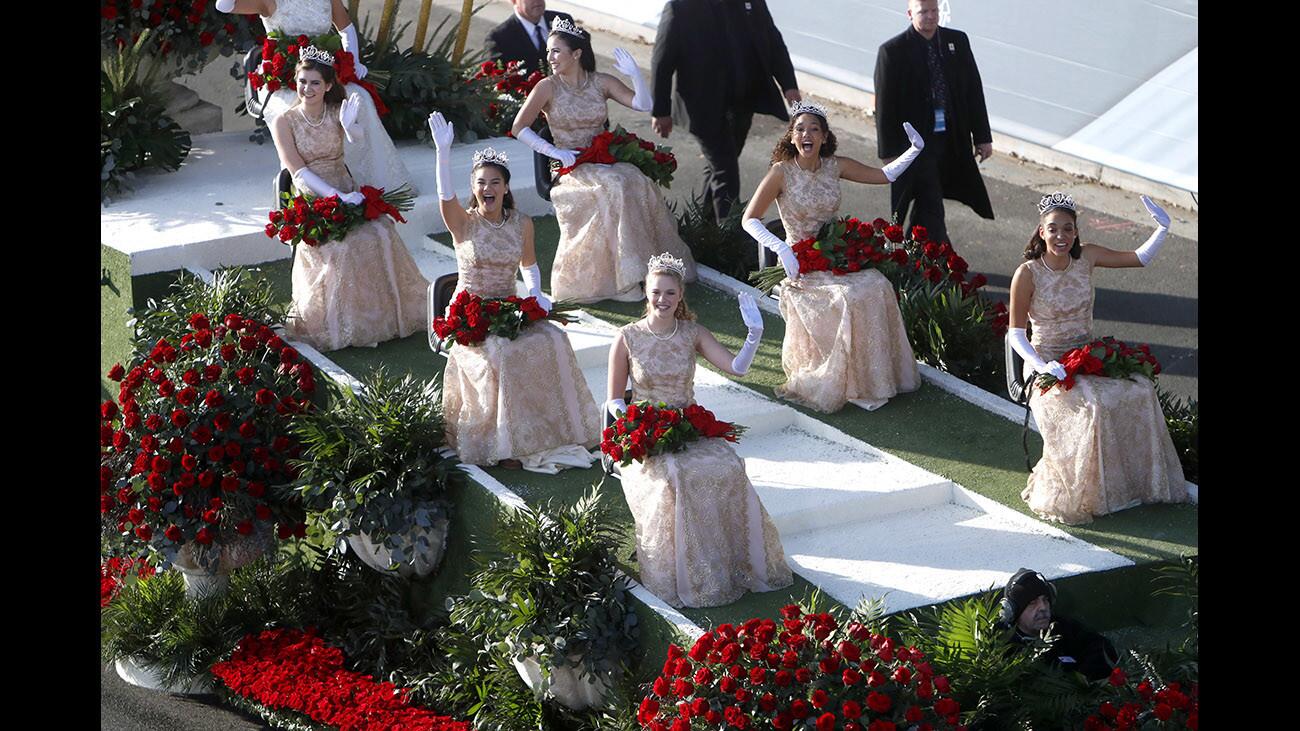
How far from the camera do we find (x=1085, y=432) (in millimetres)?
9352

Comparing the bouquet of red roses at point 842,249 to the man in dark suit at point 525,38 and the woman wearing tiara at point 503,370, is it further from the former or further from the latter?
the man in dark suit at point 525,38

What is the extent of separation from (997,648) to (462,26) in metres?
7.76

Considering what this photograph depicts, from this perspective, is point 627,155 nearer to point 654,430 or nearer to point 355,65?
point 355,65

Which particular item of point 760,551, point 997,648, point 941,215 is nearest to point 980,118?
point 941,215

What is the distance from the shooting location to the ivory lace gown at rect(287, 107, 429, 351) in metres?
11.0

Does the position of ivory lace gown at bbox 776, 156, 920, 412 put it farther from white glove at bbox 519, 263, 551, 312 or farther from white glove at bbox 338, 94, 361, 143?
white glove at bbox 338, 94, 361, 143

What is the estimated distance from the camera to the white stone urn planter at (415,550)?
9633mm

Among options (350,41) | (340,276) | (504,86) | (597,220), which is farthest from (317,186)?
(504,86)

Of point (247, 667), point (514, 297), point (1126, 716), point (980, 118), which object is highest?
point (980, 118)

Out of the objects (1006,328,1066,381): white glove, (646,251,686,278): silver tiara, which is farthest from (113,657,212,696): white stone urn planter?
(1006,328,1066,381): white glove

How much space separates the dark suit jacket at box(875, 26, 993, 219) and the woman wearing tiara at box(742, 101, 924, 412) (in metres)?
1.53

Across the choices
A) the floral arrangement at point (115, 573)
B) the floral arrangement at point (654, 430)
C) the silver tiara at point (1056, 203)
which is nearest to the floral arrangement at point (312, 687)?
the floral arrangement at point (115, 573)

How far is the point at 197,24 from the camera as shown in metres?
13.8

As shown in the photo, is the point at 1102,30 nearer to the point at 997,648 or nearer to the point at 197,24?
the point at 197,24
